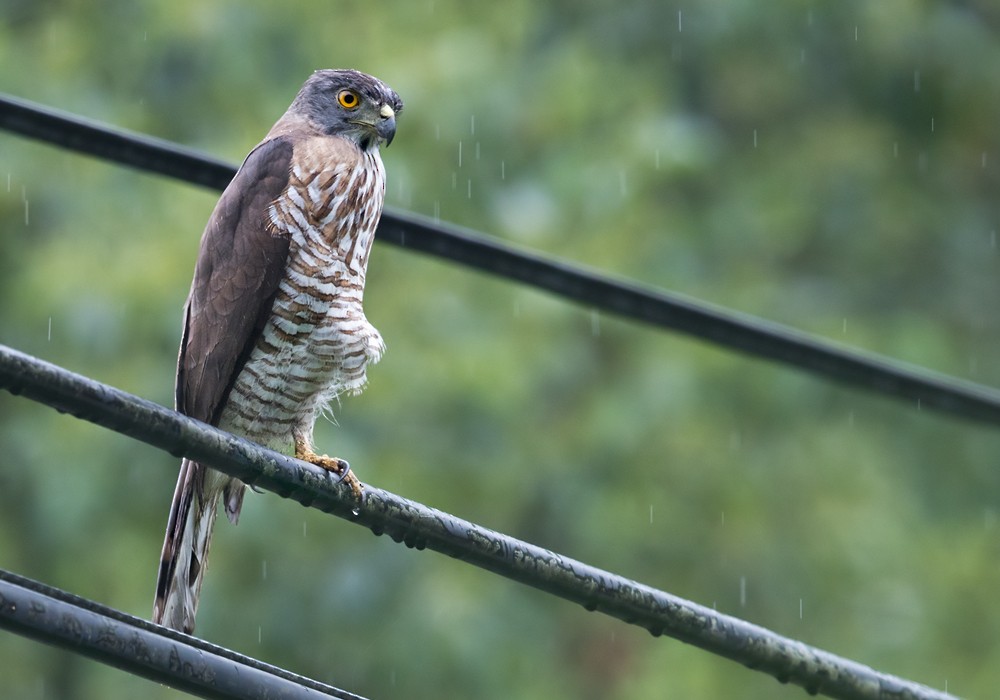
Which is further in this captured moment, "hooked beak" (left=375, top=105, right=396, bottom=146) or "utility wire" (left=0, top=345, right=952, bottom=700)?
"hooked beak" (left=375, top=105, right=396, bottom=146)

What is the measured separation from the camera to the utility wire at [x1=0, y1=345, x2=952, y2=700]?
2.21m

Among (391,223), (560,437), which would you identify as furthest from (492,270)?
(560,437)

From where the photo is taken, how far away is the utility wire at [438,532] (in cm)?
221

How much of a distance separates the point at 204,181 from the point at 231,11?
3.66 m

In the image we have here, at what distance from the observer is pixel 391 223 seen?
12.6 feet

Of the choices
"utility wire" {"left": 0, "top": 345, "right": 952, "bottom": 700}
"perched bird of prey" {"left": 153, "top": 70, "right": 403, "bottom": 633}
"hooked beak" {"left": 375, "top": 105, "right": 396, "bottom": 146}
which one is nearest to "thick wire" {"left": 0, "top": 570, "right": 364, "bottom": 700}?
"utility wire" {"left": 0, "top": 345, "right": 952, "bottom": 700}

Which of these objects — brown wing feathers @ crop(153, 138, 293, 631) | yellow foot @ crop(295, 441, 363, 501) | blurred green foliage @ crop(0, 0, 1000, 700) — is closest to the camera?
yellow foot @ crop(295, 441, 363, 501)

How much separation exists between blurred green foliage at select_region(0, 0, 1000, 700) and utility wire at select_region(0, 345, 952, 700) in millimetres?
3283

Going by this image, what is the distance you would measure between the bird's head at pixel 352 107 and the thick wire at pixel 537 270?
0.33m

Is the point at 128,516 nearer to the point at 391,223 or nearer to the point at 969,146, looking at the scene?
the point at 391,223

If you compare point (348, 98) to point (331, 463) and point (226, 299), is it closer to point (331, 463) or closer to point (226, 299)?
point (226, 299)

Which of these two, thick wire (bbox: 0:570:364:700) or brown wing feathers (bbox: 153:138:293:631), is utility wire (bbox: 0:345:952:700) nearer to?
thick wire (bbox: 0:570:364:700)

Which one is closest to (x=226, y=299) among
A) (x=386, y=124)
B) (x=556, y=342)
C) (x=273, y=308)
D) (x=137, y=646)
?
(x=273, y=308)

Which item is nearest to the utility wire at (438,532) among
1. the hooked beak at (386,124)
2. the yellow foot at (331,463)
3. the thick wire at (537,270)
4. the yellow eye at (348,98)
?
the yellow foot at (331,463)
